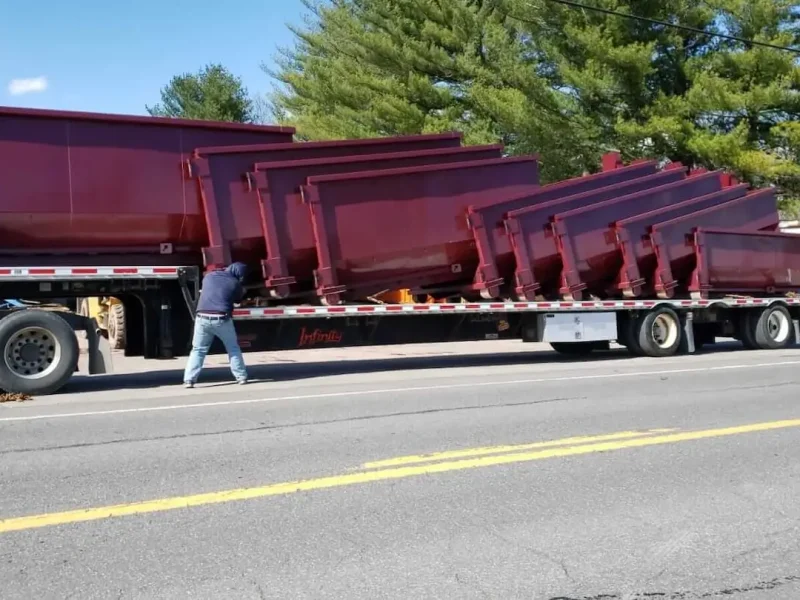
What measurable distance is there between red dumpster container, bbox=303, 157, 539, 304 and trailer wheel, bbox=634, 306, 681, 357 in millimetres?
3299

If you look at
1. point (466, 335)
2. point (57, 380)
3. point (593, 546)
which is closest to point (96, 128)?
point (57, 380)

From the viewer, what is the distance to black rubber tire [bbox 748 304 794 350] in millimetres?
17109

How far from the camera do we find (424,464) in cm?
659

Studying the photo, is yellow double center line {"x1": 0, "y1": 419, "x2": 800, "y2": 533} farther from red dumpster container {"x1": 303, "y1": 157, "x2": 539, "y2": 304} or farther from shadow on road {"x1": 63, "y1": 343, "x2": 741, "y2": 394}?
red dumpster container {"x1": 303, "y1": 157, "x2": 539, "y2": 304}

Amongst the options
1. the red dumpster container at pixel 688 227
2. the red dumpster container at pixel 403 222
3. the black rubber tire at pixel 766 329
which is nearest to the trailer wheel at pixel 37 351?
the red dumpster container at pixel 403 222

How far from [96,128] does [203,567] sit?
26.0 feet

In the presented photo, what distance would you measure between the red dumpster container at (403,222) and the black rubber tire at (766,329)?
5872mm

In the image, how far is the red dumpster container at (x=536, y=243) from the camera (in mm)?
14109

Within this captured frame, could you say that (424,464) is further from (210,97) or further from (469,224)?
(210,97)

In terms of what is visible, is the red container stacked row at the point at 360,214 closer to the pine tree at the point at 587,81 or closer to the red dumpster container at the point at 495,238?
the red dumpster container at the point at 495,238

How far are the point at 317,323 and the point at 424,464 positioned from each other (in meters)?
6.26

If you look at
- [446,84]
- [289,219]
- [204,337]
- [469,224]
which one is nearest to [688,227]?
[469,224]

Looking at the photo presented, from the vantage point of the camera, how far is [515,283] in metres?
14.3

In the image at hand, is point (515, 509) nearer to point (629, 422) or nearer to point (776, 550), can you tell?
point (776, 550)
